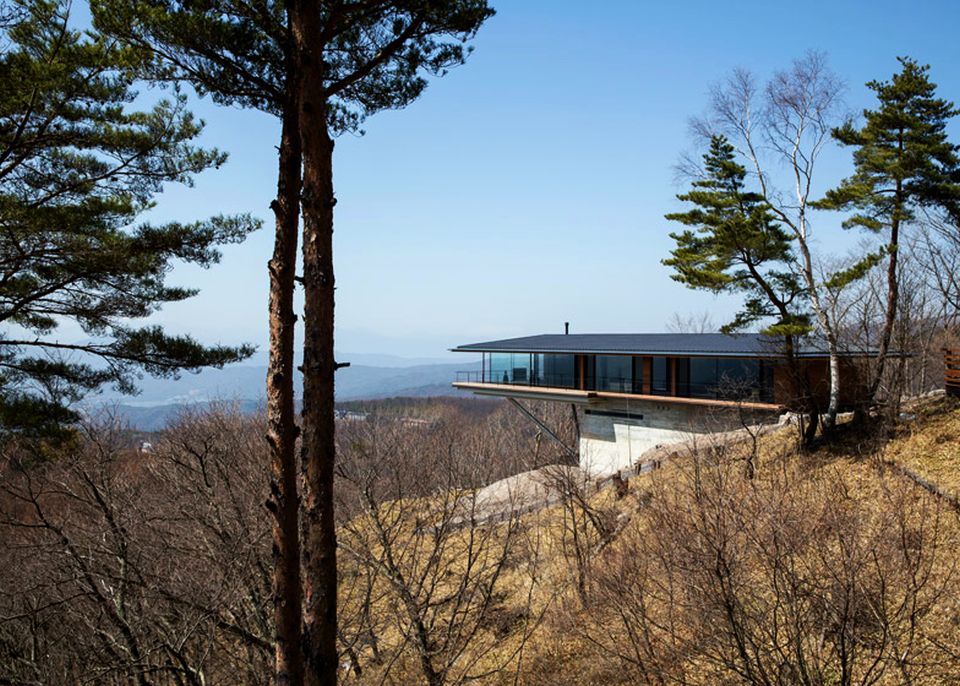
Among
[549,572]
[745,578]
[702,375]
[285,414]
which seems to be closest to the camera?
[285,414]

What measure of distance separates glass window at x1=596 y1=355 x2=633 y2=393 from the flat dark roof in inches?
21.5

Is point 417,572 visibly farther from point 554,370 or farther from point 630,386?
point 554,370

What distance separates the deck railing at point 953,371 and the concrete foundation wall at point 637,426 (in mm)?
4634

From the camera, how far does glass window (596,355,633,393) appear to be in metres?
23.7

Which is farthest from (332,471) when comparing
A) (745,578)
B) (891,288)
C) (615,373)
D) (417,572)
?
(615,373)

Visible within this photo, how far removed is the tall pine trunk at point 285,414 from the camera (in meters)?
6.07

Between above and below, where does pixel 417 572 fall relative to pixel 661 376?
below

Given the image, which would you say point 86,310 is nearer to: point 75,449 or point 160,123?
point 75,449

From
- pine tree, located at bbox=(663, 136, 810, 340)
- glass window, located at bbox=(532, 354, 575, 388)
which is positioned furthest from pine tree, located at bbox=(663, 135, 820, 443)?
glass window, located at bbox=(532, 354, 575, 388)

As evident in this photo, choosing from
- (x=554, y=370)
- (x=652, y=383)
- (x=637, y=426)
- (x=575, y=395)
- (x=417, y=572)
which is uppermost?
(x=554, y=370)

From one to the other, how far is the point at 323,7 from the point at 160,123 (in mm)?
4605

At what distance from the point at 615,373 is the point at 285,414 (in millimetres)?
19302

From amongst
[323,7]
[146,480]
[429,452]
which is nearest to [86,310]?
[323,7]

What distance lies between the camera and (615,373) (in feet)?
79.4
